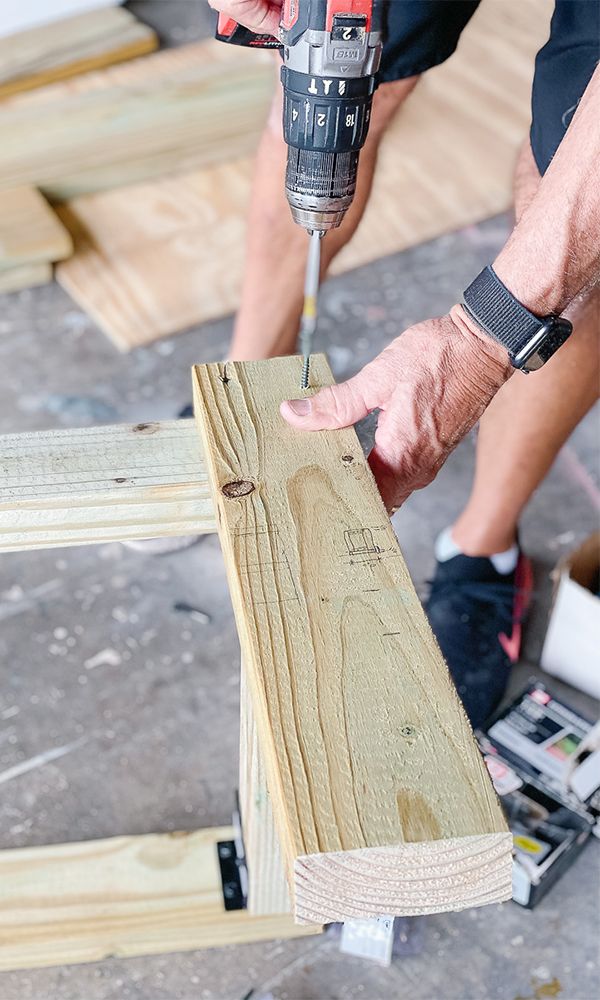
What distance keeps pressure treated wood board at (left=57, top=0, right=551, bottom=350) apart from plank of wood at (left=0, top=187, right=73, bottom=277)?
0.08 metres

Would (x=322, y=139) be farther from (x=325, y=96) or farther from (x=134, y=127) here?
(x=134, y=127)

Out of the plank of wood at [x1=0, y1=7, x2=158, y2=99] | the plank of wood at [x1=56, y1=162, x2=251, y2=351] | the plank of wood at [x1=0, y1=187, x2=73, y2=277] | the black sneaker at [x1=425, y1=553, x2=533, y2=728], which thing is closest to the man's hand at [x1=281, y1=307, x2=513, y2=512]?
the black sneaker at [x1=425, y1=553, x2=533, y2=728]

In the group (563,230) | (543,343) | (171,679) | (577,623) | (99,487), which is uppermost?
(563,230)

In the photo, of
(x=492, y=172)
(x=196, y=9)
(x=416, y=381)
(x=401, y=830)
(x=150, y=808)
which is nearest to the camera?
(x=401, y=830)

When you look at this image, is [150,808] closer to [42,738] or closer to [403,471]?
[42,738]

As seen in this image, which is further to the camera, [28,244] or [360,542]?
[28,244]

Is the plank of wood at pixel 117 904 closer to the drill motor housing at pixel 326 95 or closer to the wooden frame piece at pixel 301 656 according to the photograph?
the wooden frame piece at pixel 301 656

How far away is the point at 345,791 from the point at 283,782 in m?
0.05

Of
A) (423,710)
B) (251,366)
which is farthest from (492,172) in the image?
(423,710)

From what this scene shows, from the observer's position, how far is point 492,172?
292 centimetres

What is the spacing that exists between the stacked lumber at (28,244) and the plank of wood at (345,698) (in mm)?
1571

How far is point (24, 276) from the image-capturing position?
2.51 m

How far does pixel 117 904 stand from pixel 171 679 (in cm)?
44

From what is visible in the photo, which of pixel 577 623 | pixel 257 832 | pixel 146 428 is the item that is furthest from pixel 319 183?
pixel 577 623
